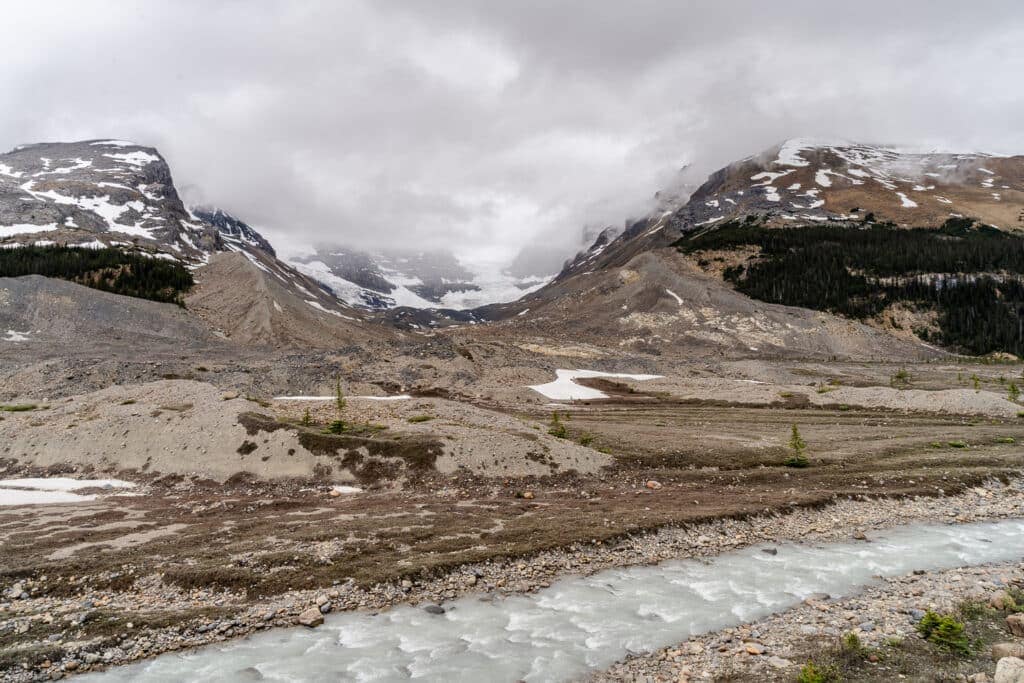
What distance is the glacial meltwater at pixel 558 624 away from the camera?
1292cm

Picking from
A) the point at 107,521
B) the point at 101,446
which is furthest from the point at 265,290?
the point at 107,521

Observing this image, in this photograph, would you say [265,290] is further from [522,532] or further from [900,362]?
[900,362]

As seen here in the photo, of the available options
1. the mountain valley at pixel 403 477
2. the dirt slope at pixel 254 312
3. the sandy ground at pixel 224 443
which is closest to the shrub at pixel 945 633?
the mountain valley at pixel 403 477

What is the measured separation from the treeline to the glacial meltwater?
14789 centimetres

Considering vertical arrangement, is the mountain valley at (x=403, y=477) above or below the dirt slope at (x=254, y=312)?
below

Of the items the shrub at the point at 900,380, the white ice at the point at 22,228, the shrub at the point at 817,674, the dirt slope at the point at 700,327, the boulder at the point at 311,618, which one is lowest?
the shrub at the point at 900,380

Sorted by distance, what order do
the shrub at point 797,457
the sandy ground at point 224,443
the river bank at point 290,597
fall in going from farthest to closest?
1. the shrub at point 797,457
2. the sandy ground at point 224,443
3. the river bank at point 290,597

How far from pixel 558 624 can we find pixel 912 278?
20661 cm

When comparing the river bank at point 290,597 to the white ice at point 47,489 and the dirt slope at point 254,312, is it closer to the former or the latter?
the white ice at point 47,489

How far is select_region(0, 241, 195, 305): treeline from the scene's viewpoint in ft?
436

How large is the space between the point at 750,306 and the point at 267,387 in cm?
13621

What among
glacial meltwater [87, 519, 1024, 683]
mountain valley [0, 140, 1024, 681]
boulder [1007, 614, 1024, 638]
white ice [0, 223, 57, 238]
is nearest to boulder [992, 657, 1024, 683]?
mountain valley [0, 140, 1024, 681]

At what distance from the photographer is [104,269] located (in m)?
139

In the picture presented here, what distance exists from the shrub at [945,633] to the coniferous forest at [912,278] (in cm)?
17962
